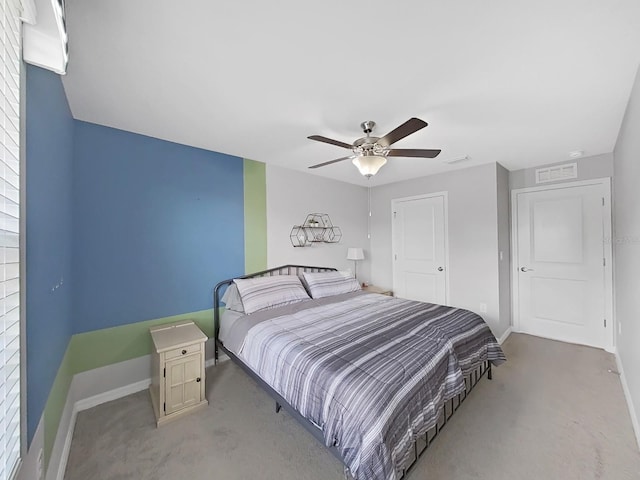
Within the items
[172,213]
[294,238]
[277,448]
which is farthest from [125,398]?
[294,238]

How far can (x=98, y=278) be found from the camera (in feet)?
7.62

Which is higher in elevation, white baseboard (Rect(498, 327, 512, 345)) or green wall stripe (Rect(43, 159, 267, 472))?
green wall stripe (Rect(43, 159, 267, 472))

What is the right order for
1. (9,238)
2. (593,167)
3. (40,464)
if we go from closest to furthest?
1. (9,238)
2. (40,464)
3. (593,167)

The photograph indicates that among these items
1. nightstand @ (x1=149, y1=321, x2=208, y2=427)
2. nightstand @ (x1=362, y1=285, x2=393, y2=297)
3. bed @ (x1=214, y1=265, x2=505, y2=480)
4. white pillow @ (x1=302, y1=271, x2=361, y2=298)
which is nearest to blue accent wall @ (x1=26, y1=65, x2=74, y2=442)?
nightstand @ (x1=149, y1=321, x2=208, y2=427)

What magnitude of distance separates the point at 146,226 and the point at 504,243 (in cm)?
449

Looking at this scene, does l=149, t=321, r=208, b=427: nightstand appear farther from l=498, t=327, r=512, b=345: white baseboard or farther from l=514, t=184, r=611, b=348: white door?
l=514, t=184, r=611, b=348: white door

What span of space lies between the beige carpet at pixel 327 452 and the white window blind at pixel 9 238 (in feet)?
3.67

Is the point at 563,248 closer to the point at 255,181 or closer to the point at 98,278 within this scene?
the point at 255,181

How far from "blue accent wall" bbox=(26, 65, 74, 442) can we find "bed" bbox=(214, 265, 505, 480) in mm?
1237

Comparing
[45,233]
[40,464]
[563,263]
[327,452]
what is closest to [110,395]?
[40,464]

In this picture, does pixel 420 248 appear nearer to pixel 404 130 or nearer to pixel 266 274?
pixel 266 274

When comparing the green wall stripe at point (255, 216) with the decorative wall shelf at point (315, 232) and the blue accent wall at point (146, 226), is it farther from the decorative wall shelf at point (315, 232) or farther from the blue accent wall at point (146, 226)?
the decorative wall shelf at point (315, 232)

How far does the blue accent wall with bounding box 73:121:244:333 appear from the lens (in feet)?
7.47

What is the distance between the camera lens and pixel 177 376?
214 centimetres
